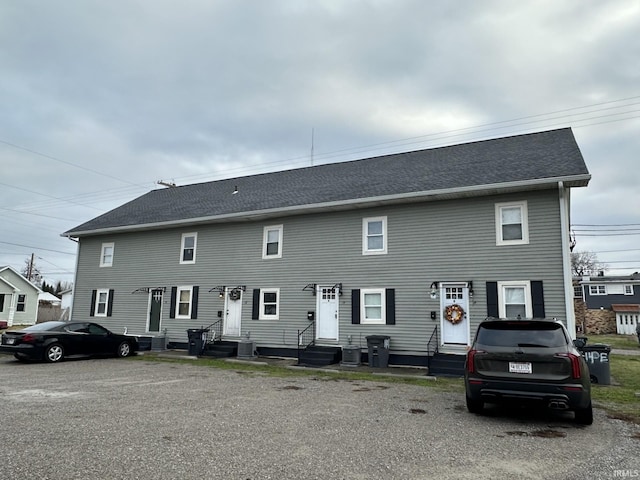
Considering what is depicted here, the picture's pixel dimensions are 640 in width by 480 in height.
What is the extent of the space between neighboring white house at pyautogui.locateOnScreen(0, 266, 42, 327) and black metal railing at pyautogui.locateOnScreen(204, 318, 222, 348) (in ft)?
82.0

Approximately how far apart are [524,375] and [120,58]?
1515 cm

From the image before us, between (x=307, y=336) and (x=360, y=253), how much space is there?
342 centimetres

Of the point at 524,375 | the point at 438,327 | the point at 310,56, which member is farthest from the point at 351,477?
the point at 310,56

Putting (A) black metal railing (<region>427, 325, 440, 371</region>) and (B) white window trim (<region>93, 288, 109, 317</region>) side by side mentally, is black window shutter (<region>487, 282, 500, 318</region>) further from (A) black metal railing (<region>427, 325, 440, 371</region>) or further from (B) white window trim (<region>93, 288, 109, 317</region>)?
(B) white window trim (<region>93, 288, 109, 317</region>)

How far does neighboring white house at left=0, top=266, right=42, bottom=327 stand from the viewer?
1350 inches

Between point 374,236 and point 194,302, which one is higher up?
point 374,236

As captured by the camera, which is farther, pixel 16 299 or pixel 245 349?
pixel 16 299

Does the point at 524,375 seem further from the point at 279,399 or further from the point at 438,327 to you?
the point at 438,327

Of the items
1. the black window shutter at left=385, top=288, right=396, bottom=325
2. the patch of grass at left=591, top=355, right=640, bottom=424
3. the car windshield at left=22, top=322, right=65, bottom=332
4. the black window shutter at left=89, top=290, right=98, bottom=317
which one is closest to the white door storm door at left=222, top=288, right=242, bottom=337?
the car windshield at left=22, top=322, right=65, bottom=332

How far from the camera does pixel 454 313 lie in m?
12.8

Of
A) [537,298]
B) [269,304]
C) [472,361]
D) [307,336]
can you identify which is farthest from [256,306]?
[472,361]

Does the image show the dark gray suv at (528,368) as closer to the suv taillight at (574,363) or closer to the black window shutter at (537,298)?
the suv taillight at (574,363)

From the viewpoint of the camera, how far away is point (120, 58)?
1465 centimetres

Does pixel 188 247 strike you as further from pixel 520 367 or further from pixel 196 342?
pixel 520 367
